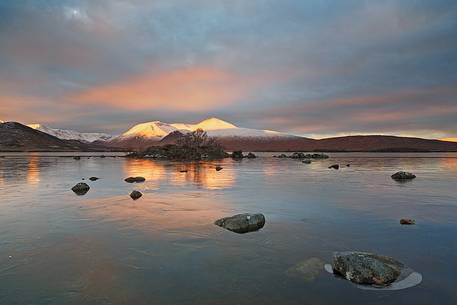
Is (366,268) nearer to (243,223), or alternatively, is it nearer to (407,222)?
(243,223)

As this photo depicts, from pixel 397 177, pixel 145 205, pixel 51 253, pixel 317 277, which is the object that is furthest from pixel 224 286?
pixel 397 177

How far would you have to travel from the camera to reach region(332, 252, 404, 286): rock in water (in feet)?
31.4

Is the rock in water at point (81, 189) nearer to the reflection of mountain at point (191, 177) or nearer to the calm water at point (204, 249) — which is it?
the calm water at point (204, 249)

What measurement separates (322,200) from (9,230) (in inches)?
733

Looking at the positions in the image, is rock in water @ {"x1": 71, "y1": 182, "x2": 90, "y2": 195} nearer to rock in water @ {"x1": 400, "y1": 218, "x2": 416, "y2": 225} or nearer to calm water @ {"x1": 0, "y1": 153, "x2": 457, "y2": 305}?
calm water @ {"x1": 0, "y1": 153, "x2": 457, "y2": 305}

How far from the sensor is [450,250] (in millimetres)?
12367

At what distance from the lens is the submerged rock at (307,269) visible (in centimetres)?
993

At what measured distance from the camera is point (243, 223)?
15391 millimetres

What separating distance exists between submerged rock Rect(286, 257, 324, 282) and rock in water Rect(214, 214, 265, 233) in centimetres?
444

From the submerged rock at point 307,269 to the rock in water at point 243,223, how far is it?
14.6ft

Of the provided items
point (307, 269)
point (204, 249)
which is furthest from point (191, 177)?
point (307, 269)

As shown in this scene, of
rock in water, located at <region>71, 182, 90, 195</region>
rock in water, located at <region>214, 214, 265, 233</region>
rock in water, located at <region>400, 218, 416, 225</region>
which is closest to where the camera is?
rock in water, located at <region>214, 214, 265, 233</region>

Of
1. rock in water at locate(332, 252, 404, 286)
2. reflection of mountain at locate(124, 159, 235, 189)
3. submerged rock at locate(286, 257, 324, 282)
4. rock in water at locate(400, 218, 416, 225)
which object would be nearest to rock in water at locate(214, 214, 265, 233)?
submerged rock at locate(286, 257, 324, 282)

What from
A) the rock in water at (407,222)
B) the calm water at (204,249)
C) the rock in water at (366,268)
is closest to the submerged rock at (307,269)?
the calm water at (204,249)
